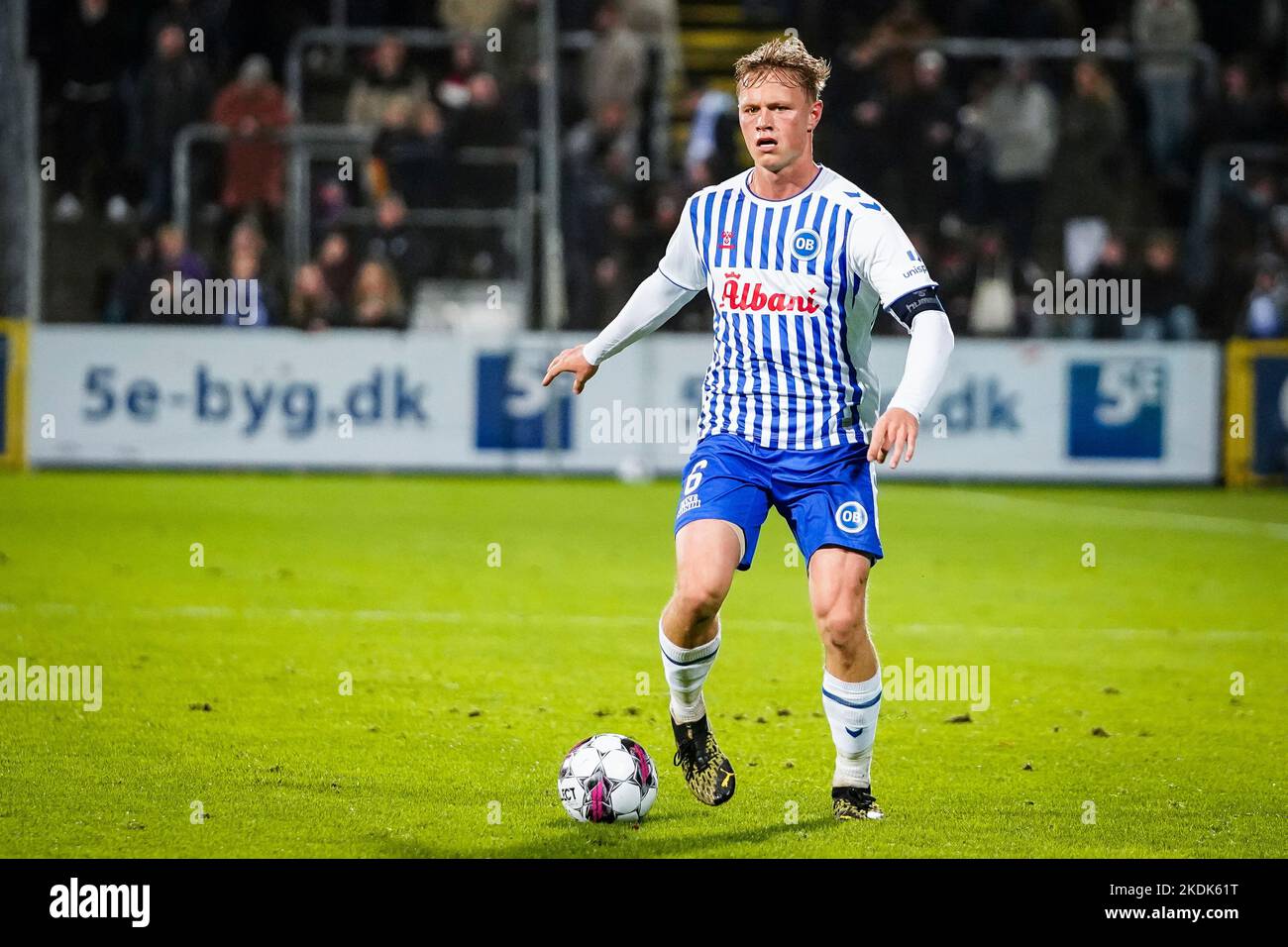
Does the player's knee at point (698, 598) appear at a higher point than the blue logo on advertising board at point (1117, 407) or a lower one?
lower

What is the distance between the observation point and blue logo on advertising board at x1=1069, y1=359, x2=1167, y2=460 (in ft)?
59.3

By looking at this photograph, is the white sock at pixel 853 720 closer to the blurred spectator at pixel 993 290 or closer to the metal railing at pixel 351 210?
the blurred spectator at pixel 993 290

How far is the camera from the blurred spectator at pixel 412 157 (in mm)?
19125

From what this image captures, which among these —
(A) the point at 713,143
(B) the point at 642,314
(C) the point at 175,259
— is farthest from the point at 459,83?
(B) the point at 642,314

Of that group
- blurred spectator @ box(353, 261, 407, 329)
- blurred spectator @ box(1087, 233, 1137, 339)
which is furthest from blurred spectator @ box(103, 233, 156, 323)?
blurred spectator @ box(1087, 233, 1137, 339)

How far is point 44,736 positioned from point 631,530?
24.3 feet

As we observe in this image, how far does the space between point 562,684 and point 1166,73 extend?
1472cm

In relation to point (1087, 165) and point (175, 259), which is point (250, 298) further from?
point (1087, 165)

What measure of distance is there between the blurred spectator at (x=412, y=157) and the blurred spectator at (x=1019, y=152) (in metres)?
5.61

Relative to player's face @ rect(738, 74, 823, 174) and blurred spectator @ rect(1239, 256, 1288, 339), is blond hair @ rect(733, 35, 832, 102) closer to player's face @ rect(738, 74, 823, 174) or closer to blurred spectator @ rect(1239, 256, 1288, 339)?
player's face @ rect(738, 74, 823, 174)

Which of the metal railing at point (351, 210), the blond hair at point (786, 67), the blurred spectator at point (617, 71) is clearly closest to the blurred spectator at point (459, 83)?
the metal railing at point (351, 210)

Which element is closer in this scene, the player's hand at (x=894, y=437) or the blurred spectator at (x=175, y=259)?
the player's hand at (x=894, y=437)
